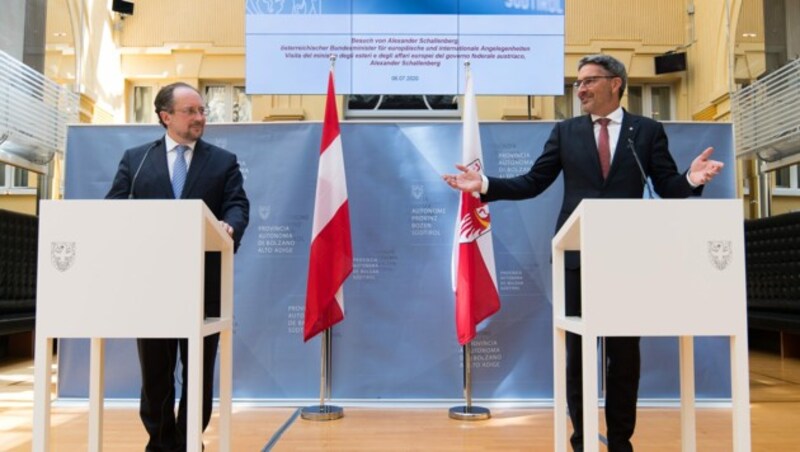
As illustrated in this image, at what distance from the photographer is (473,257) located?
3871mm

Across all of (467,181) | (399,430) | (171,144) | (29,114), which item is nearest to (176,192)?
(171,144)

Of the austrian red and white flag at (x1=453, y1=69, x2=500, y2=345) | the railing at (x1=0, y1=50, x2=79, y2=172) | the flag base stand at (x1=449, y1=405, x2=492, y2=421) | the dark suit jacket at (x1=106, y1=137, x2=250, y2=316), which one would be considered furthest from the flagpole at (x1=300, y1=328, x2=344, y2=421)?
the railing at (x1=0, y1=50, x2=79, y2=172)

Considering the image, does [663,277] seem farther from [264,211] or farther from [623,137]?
[264,211]

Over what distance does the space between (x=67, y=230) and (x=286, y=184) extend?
231cm

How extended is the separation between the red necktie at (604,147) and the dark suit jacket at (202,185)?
134 cm

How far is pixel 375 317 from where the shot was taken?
4.18 meters

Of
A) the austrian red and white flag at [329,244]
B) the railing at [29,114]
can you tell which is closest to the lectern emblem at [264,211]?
the austrian red and white flag at [329,244]

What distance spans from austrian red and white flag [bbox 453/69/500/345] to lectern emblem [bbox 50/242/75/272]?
227 centimetres

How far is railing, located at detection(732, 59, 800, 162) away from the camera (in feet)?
20.6

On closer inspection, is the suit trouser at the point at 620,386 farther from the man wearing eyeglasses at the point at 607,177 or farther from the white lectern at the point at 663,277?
the white lectern at the point at 663,277

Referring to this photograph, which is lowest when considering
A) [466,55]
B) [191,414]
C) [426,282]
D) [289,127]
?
[191,414]

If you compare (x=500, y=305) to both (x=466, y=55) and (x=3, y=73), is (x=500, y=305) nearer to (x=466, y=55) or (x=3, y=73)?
(x=466, y=55)

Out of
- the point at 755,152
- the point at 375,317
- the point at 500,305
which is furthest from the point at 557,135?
→ the point at 755,152

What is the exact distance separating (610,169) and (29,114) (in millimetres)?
5859
